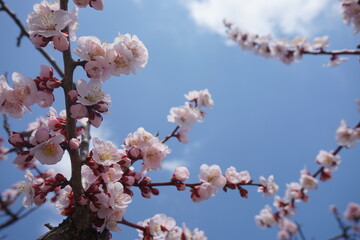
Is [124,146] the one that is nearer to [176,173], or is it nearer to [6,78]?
[176,173]

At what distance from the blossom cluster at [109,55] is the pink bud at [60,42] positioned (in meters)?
0.08

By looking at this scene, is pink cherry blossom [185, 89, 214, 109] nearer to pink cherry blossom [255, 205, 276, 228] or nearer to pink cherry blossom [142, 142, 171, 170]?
pink cherry blossom [142, 142, 171, 170]

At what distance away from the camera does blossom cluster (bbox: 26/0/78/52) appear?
1.35 m

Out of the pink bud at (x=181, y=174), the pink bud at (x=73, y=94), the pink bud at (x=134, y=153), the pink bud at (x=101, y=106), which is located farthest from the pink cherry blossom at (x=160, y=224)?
the pink bud at (x=73, y=94)

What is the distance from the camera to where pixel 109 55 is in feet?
4.82

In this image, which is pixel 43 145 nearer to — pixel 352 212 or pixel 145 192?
pixel 145 192

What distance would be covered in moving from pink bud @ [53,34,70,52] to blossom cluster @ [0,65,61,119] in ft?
0.50

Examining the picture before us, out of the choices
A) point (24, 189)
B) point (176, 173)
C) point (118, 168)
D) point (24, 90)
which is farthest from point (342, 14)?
point (24, 189)

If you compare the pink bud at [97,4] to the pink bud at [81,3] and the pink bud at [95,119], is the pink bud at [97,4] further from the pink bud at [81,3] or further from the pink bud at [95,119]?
the pink bud at [95,119]

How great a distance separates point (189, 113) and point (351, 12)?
10.3 feet

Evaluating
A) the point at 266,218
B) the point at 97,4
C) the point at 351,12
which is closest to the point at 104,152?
the point at 97,4

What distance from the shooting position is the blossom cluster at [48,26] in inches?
53.2

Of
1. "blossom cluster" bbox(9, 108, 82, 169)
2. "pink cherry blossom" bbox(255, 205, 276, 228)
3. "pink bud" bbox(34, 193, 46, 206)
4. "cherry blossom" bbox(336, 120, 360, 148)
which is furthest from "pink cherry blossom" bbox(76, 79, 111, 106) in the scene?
"pink cherry blossom" bbox(255, 205, 276, 228)

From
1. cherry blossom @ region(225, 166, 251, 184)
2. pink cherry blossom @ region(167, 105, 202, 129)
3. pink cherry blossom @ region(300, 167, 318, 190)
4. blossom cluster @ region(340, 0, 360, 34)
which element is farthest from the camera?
pink cherry blossom @ region(300, 167, 318, 190)
